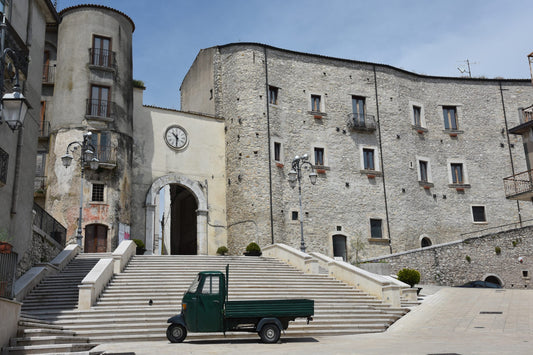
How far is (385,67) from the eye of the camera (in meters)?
34.9

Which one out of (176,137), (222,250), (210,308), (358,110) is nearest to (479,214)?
(358,110)

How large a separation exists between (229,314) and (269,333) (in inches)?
38.1

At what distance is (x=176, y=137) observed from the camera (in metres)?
29.7

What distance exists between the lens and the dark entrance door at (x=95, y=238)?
2511 centimetres

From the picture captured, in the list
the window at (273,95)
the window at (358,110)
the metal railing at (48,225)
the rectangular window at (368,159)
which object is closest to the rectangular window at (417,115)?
the window at (358,110)

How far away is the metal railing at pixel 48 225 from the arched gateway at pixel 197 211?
15.8 ft

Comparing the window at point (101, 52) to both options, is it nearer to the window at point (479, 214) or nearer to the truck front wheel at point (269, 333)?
the truck front wheel at point (269, 333)

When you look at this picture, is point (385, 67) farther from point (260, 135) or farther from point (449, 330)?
point (449, 330)

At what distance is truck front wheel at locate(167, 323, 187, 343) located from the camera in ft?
37.7

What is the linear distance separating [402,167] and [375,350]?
25.2m

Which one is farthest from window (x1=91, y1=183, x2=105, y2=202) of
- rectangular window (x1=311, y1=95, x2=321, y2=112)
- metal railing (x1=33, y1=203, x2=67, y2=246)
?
rectangular window (x1=311, y1=95, x2=321, y2=112)

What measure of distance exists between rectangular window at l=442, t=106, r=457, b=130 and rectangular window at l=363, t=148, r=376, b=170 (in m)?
6.47

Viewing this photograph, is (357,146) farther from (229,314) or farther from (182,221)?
(229,314)

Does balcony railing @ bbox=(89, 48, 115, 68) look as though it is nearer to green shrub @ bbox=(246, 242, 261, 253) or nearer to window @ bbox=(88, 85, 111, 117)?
window @ bbox=(88, 85, 111, 117)
